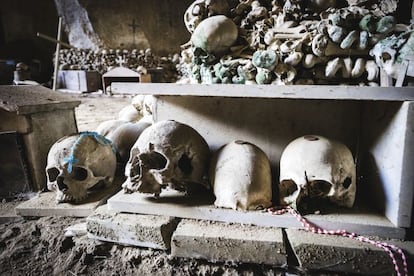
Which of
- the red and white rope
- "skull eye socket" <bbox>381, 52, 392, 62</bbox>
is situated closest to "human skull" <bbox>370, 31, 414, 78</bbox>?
"skull eye socket" <bbox>381, 52, 392, 62</bbox>

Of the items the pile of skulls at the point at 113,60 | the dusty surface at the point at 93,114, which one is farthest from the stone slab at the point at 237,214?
the pile of skulls at the point at 113,60

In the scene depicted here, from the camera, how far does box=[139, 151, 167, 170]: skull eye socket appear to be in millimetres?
1586

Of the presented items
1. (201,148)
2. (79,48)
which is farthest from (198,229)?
(79,48)

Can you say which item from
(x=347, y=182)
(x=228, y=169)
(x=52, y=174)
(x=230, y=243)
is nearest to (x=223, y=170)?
(x=228, y=169)

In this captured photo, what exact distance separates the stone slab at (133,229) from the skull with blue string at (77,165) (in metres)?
0.31

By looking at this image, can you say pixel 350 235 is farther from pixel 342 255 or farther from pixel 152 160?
pixel 152 160

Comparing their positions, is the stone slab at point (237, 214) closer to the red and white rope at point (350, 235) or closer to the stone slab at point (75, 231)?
the red and white rope at point (350, 235)

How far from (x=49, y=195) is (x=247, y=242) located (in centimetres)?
146

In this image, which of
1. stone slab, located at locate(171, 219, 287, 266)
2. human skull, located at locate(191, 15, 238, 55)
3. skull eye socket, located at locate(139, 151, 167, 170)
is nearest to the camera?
stone slab, located at locate(171, 219, 287, 266)

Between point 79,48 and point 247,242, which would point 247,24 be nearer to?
point 247,242

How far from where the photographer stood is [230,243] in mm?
1392

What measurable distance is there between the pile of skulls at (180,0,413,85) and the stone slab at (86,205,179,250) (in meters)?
1.13

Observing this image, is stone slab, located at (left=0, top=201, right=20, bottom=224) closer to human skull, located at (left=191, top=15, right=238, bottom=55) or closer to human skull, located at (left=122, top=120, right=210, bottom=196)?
human skull, located at (left=122, top=120, right=210, bottom=196)

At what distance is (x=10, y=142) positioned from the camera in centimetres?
204
